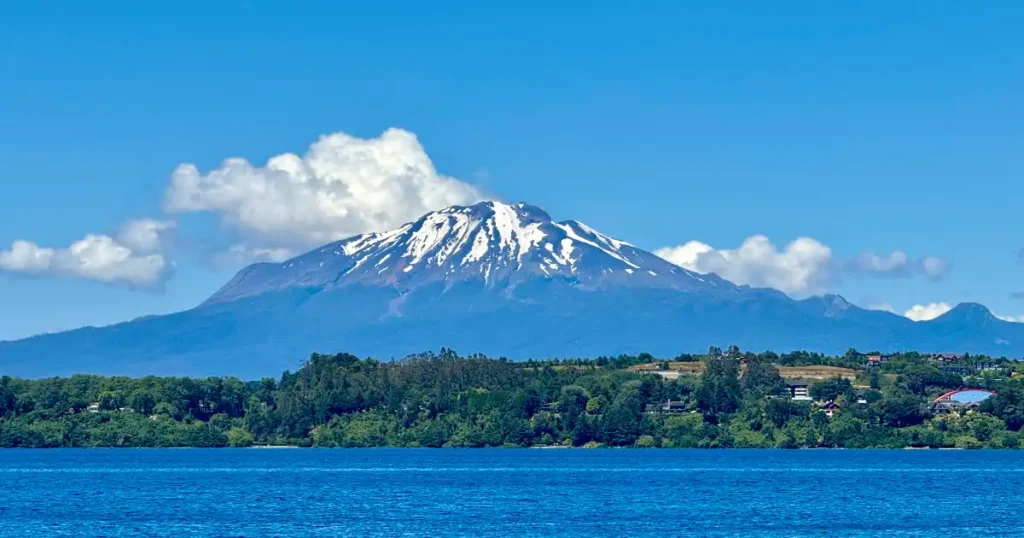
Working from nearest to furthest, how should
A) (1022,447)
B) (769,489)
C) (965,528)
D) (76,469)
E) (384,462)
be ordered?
(965,528) < (769,489) < (76,469) < (384,462) < (1022,447)

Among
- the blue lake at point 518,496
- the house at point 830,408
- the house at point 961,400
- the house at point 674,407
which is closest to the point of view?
the blue lake at point 518,496

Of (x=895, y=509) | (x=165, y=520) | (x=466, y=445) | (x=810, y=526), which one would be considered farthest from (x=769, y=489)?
(x=466, y=445)

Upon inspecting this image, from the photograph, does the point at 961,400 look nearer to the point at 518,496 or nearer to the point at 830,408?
the point at 830,408

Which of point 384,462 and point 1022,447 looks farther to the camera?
point 1022,447

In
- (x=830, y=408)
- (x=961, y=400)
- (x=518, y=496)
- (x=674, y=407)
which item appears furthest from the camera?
(x=674, y=407)

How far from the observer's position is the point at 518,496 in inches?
4427

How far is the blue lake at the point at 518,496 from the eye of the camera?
89.2 metres

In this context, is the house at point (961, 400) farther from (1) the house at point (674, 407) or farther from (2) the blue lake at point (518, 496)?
(1) the house at point (674, 407)

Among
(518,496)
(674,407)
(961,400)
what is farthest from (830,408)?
(518,496)

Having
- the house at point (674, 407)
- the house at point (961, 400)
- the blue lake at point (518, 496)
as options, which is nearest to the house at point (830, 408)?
the house at point (961, 400)

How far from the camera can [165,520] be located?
306 feet

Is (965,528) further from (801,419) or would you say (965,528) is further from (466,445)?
(466,445)

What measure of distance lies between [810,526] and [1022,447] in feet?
330

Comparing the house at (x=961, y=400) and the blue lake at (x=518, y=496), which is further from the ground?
the house at (x=961, y=400)
